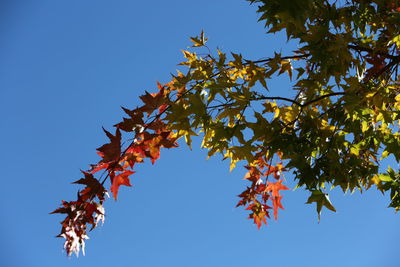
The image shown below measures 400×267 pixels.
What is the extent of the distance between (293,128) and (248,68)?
54cm

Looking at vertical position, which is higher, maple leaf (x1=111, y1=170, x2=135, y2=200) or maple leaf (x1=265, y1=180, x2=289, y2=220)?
maple leaf (x1=265, y1=180, x2=289, y2=220)

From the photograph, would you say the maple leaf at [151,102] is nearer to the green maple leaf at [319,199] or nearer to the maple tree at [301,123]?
the maple tree at [301,123]

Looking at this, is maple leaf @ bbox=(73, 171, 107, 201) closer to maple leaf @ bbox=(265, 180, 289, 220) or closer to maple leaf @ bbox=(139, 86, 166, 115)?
maple leaf @ bbox=(139, 86, 166, 115)

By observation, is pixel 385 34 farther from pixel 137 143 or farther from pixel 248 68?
pixel 137 143

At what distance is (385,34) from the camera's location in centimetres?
271

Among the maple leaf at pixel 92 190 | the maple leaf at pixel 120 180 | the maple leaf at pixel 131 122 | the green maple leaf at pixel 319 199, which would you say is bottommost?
the green maple leaf at pixel 319 199

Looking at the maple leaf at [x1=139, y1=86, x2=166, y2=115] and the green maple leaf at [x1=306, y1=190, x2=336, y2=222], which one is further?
the maple leaf at [x1=139, y1=86, x2=166, y2=115]

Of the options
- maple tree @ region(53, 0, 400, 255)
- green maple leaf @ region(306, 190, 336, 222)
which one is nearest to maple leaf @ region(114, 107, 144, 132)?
maple tree @ region(53, 0, 400, 255)

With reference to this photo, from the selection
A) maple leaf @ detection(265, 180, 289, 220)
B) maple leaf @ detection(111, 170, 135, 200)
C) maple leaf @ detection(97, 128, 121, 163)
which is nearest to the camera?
maple leaf @ detection(97, 128, 121, 163)

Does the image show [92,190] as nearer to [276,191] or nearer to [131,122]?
[131,122]

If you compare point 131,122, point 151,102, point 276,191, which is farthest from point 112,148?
point 276,191

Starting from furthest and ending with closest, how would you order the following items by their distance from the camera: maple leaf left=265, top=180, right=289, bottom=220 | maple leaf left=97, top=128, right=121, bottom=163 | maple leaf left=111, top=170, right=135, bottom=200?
1. maple leaf left=265, top=180, right=289, bottom=220
2. maple leaf left=111, top=170, right=135, bottom=200
3. maple leaf left=97, top=128, right=121, bottom=163

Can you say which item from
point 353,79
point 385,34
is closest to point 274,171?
point 353,79

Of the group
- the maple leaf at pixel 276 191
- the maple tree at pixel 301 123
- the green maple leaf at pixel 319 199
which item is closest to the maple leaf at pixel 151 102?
the maple tree at pixel 301 123
